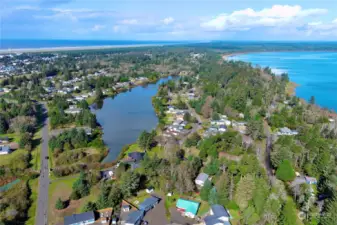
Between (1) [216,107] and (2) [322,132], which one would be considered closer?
(2) [322,132]

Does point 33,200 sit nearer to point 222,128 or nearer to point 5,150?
point 5,150

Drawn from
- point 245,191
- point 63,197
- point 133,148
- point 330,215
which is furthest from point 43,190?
point 330,215

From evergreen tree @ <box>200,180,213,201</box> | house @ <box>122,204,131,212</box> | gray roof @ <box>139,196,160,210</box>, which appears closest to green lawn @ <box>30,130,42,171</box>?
house @ <box>122,204,131,212</box>

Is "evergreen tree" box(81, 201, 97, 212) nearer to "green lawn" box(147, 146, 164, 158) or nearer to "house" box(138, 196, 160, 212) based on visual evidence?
"house" box(138, 196, 160, 212)

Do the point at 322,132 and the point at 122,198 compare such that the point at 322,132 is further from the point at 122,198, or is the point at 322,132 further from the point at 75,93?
the point at 75,93

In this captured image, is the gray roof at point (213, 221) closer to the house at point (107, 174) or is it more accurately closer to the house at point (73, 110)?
the house at point (107, 174)

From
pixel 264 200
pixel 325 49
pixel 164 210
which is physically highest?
pixel 325 49

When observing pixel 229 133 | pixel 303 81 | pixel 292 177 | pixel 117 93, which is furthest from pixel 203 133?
pixel 303 81
